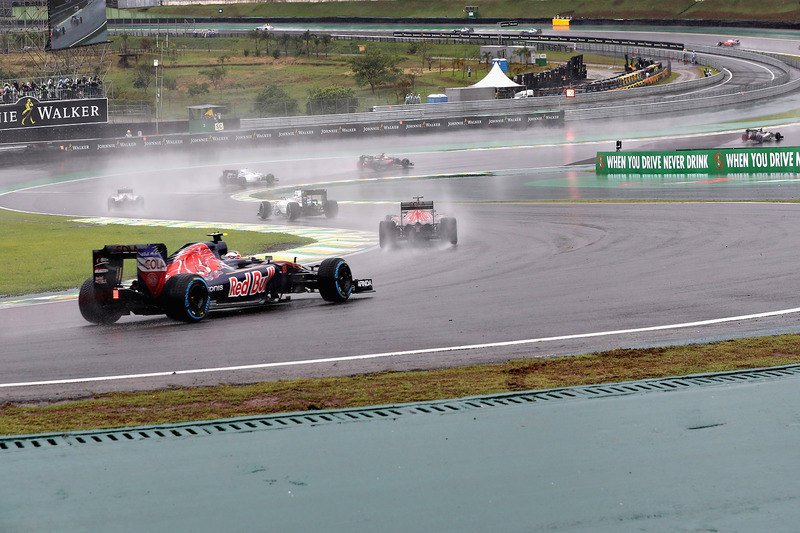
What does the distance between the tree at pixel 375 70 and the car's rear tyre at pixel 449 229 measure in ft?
216

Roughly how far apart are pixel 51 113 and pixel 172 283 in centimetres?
4603

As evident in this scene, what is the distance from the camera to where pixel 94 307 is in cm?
1482

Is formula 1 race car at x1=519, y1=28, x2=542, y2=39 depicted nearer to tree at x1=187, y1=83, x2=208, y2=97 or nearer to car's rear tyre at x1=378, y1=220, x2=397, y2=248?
tree at x1=187, y1=83, x2=208, y2=97

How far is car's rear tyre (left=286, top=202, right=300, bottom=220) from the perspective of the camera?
33.7 metres

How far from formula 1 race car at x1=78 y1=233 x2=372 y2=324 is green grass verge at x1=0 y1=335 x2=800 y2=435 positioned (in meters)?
4.78

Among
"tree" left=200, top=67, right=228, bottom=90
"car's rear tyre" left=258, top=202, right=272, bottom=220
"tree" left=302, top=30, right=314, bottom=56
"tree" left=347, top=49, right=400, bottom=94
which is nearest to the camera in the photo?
"car's rear tyre" left=258, top=202, right=272, bottom=220

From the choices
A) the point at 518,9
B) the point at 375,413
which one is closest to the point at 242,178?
the point at 375,413

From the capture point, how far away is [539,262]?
20.4 meters

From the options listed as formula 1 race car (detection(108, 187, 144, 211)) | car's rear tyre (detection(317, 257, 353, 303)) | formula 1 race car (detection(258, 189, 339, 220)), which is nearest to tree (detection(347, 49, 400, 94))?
formula 1 race car (detection(108, 187, 144, 211))

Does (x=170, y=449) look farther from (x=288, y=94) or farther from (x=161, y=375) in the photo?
(x=288, y=94)

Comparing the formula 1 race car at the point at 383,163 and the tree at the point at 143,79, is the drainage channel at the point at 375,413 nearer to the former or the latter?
the formula 1 race car at the point at 383,163

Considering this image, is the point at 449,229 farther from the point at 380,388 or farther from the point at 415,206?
the point at 380,388

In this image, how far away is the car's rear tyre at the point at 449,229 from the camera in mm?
24281

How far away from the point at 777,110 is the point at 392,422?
69271mm
